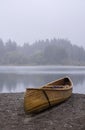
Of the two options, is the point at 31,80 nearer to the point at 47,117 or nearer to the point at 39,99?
the point at 39,99

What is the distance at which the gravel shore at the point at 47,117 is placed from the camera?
9.63m

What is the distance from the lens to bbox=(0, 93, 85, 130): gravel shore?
9.63m

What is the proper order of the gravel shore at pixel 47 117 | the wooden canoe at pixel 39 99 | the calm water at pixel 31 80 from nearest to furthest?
the gravel shore at pixel 47 117 → the wooden canoe at pixel 39 99 → the calm water at pixel 31 80

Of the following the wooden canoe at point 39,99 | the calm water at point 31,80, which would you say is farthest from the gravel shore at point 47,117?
the calm water at point 31,80

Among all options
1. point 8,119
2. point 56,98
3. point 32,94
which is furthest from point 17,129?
point 56,98

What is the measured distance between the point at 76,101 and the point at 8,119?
121 inches

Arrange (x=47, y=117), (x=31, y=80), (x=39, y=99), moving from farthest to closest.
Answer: (x=31, y=80) → (x=39, y=99) → (x=47, y=117)

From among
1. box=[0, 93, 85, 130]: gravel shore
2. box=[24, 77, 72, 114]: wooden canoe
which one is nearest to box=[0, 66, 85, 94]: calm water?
box=[0, 93, 85, 130]: gravel shore

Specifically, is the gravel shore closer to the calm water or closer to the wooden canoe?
the wooden canoe

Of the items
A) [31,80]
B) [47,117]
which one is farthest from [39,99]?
[31,80]

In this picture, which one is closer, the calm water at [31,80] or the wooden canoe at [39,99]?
the wooden canoe at [39,99]

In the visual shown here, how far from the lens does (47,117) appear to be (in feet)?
34.3

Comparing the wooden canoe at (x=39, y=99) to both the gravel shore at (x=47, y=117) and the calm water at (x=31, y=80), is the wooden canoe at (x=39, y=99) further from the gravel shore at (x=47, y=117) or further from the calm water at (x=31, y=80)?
the calm water at (x=31, y=80)

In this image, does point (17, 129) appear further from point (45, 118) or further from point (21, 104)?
point (21, 104)
